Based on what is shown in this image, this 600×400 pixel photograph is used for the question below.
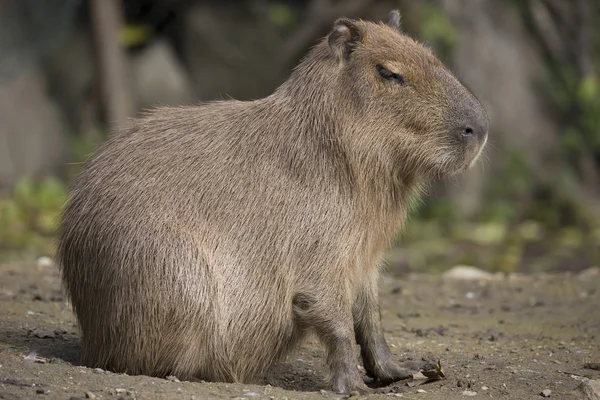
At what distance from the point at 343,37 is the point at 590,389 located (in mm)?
1763

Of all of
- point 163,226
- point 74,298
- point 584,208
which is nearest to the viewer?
point 163,226

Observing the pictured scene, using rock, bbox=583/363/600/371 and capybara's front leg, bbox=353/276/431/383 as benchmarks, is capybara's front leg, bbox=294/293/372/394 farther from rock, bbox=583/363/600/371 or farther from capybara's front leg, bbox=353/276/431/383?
rock, bbox=583/363/600/371

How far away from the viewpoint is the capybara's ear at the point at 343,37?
14.1 ft

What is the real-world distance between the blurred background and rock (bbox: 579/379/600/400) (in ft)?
17.7

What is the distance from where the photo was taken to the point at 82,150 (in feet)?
35.1

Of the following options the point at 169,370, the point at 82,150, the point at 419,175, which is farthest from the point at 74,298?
the point at 82,150

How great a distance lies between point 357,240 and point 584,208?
6.88 meters

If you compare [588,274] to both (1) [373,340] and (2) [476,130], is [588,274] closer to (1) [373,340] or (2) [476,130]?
(1) [373,340]

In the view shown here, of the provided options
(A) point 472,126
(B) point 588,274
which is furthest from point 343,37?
(B) point 588,274

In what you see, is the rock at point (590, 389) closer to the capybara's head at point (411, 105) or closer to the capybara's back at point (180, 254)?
the capybara's head at point (411, 105)

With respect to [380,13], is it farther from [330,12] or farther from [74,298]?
[74,298]

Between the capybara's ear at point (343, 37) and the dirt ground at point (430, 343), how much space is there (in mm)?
1264

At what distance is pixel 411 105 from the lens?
4.28 meters

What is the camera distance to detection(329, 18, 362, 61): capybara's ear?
4312 millimetres
